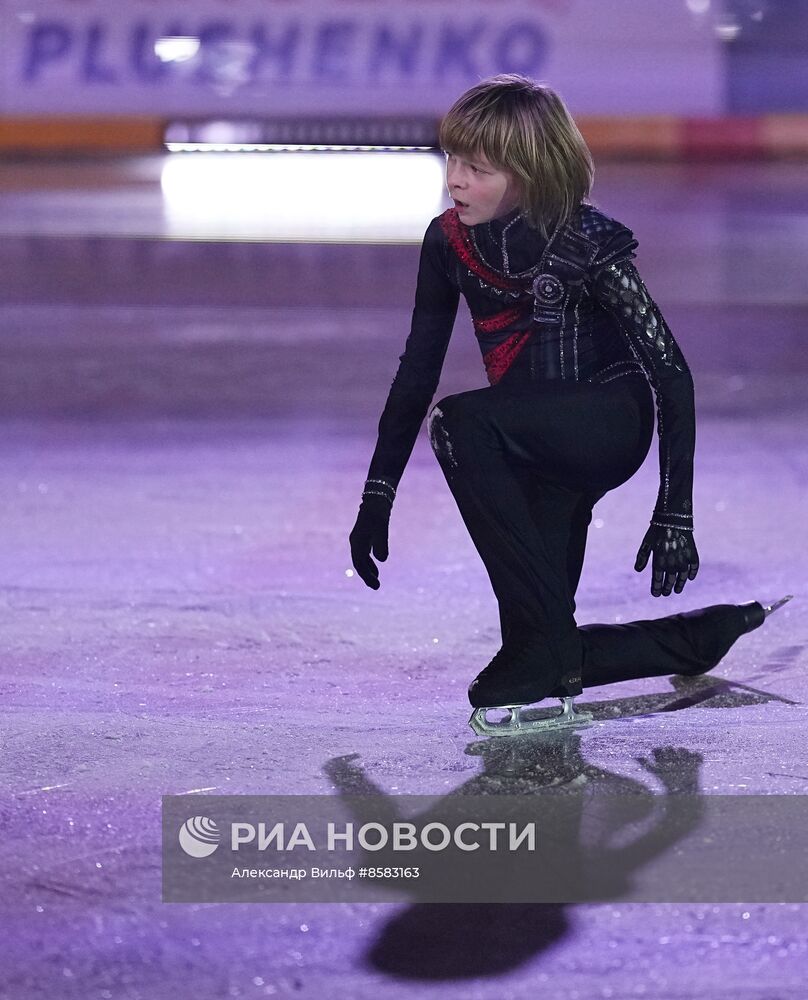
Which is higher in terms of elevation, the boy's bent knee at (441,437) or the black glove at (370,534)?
the boy's bent knee at (441,437)

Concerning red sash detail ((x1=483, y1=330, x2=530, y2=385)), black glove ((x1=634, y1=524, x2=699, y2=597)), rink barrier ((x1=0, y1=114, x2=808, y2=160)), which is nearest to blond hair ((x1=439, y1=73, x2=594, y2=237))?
red sash detail ((x1=483, y1=330, x2=530, y2=385))

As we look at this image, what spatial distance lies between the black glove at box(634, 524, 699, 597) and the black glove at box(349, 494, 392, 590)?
21.4 inches

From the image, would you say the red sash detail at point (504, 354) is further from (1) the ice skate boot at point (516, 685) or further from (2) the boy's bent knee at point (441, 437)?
(1) the ice skate boot at point (516, 685)

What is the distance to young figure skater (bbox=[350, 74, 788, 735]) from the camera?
320 cm

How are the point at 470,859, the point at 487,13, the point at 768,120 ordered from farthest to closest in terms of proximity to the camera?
the point at 768,120 < the point at 487,13 < the point at 470,859

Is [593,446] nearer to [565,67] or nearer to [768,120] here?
[565,67]

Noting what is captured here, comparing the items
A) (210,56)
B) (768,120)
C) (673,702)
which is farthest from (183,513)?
(768,120)

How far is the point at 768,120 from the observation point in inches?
576

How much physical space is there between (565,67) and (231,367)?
7038mm

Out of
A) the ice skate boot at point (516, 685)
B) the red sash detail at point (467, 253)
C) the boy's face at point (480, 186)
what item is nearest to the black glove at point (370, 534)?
the ice skate boot at point (516, 685)
